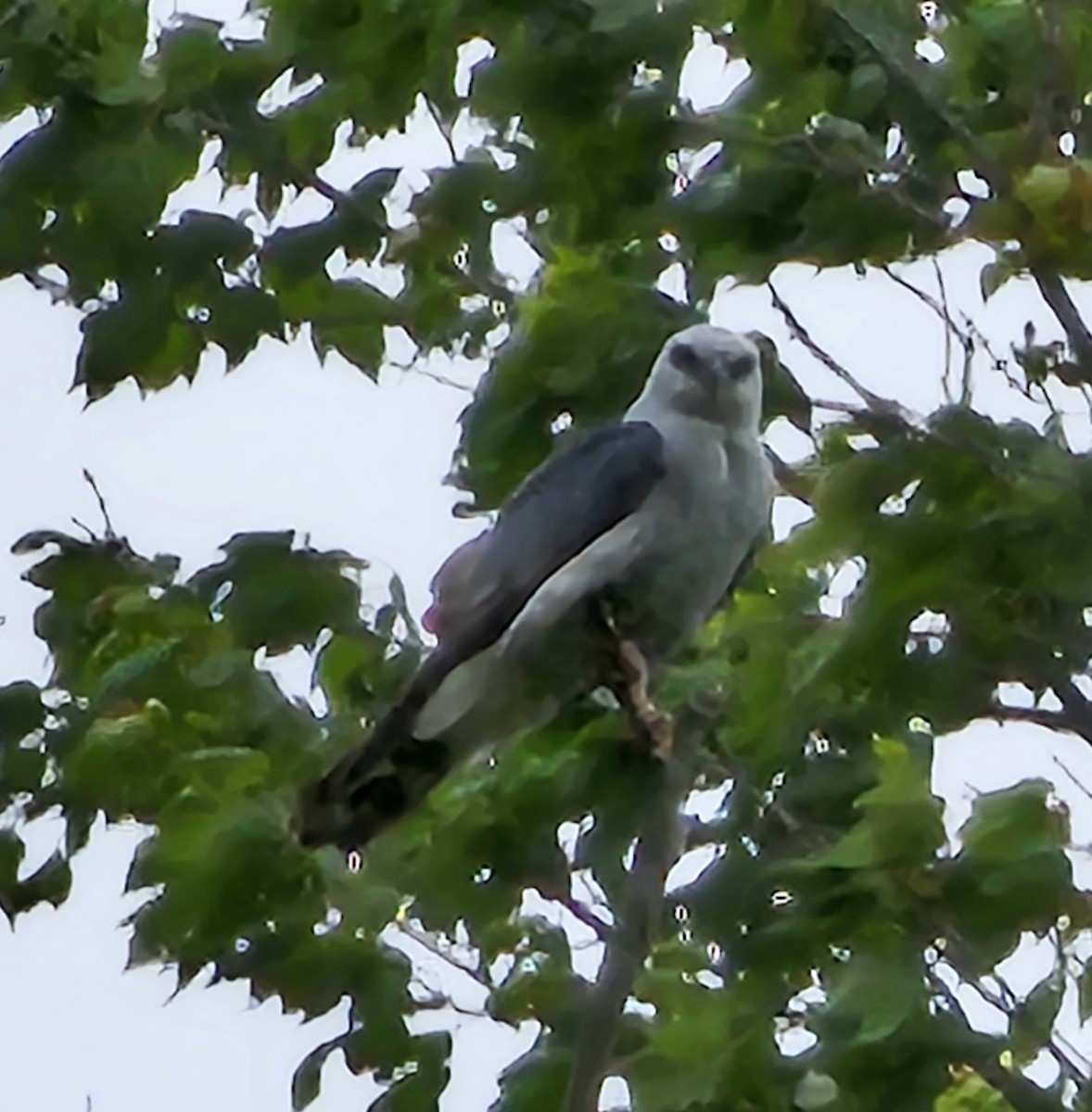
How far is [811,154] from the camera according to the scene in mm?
3820

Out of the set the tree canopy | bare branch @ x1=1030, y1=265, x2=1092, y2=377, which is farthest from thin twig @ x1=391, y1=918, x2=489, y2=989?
bare branch @ x1=1030, y1=265, x2=1092, y2=377

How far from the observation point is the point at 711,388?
4668 millimetres

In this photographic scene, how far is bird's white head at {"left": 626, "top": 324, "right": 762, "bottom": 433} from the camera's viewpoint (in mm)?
4637

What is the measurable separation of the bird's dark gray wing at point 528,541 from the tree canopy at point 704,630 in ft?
0.28

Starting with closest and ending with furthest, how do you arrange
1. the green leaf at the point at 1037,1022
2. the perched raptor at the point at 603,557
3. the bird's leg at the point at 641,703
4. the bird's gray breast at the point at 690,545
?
1. the green leaf at the point at 1037,1022
2. the bird's leg at the point at 641,703
3. the perched raptor at the point at 603,557
4. the bird's gray breast at the point at 690,545

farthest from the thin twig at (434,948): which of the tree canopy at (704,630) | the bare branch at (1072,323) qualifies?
the bare branch at (1072,323)

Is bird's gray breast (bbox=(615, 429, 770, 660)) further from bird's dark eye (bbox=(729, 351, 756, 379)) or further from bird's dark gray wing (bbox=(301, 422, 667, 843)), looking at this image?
bird's dark eye (bbox=(729, 351, 756, 379))

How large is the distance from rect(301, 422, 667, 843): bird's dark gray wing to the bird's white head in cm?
9

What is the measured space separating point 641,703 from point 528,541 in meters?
0.62

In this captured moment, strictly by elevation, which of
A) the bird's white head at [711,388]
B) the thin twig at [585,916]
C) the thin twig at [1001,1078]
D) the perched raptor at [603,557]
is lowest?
the thin twig at [1001,1078]

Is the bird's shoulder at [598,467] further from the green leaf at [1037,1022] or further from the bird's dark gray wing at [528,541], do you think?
the green leaf at [1037,1022]

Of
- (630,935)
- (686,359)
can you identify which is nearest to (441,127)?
(686,359)

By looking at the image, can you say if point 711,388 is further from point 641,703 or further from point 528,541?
point 641,703

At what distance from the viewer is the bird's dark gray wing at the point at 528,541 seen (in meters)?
4.29
